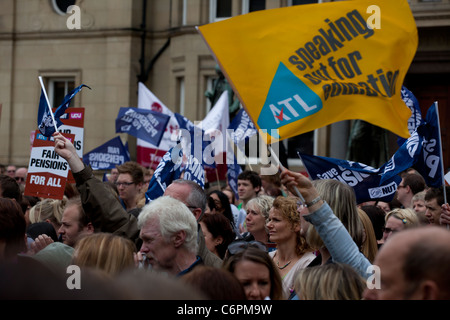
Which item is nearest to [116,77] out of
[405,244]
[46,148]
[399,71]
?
[46,148]

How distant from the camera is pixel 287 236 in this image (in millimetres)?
5871

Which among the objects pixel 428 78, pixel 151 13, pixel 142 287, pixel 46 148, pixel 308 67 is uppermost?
pixel 151 13

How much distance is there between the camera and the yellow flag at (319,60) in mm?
5996

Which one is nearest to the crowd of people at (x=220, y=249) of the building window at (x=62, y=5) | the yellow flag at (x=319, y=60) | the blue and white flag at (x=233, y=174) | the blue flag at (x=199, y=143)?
the yellow flag at (x=319, y=60)

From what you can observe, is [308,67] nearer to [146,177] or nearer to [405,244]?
[405,244]

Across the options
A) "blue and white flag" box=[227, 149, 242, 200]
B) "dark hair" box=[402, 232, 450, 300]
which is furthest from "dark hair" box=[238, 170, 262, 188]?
"dark hair" box=[402, 232, 450, 300]

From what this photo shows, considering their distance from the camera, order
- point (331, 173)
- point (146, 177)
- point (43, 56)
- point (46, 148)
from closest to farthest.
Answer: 1. point (331, 173)
2. point (46, 148)
3. point (146, 177)
4. point (43, 56)

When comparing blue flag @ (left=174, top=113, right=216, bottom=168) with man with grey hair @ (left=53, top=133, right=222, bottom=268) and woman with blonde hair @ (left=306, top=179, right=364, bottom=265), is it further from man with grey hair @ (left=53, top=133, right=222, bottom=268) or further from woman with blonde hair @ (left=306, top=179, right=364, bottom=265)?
woman with blonde hair @ (left=306, top=179, right=364, bottom=265)

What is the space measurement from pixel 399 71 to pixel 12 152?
55.7 feet

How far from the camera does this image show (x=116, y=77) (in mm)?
20250

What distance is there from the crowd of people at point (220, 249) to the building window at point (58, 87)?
13.7 m

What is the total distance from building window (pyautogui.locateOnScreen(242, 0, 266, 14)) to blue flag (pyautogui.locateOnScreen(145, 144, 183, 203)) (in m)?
12.2

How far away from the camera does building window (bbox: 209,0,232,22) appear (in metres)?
19.6

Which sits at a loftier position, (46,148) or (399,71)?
(399,71)
